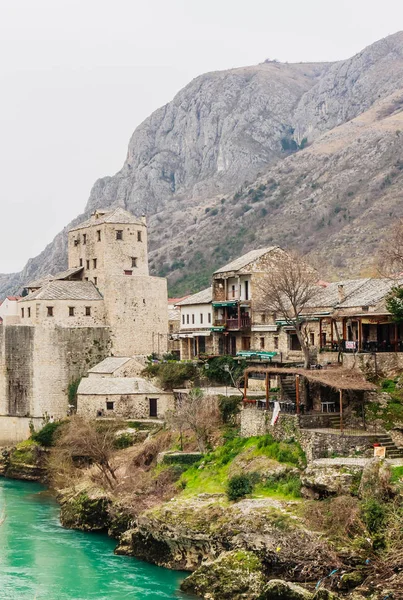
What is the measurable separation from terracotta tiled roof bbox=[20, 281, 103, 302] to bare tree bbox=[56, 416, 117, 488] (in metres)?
10.5

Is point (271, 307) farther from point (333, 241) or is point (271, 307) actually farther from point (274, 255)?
point (333, 241)

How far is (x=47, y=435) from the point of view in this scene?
65.2 m

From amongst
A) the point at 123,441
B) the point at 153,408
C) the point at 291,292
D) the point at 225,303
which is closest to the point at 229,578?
the point at 123,441

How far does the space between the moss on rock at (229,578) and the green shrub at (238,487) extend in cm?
409

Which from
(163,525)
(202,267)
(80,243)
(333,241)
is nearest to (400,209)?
(333,241)

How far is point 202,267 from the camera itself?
159375 millimetres

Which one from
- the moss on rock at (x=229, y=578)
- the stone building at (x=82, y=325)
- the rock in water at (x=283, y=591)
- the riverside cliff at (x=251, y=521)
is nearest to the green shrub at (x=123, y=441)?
the riverside cliff at (x=251, y=521)

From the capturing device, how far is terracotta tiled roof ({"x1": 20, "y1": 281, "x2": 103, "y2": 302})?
70.2 m

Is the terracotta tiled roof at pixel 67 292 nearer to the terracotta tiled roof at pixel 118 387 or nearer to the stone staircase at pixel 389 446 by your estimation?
the terracotta tiled roof at pixel 118 387

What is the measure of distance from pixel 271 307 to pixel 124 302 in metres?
15.3

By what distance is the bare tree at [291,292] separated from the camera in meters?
57.0

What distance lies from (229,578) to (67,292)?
3889cm

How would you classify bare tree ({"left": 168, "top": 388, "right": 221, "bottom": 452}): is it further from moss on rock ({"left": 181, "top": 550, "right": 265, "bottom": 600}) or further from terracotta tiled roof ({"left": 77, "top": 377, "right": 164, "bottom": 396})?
moss on rock ({"left": 181, "top": 550, "right": 265, "bottom": 600})

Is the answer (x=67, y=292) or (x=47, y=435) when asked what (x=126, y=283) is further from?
(x=47, y=435)
